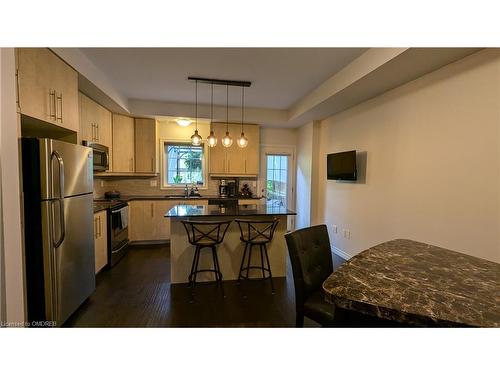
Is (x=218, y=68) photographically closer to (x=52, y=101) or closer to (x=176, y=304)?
(x=52, y=101)

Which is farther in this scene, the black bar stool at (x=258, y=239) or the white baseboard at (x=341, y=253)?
the white baseboard at (x=341, y=253)

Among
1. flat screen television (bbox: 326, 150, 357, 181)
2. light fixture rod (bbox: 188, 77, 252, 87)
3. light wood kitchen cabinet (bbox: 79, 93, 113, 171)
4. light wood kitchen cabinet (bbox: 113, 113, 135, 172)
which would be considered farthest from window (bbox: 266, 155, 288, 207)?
light wood kitchen cabinet (bbox: 79, 93, 113, 171)

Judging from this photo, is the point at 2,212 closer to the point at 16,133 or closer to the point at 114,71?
the point at 16,133

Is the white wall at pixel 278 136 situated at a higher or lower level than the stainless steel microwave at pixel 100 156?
higher

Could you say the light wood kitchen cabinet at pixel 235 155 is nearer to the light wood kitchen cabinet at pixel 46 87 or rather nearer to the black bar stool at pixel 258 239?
the black bar stool at pixel 258 239

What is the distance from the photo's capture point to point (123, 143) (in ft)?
13.6

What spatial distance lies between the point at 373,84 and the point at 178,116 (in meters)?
3.21

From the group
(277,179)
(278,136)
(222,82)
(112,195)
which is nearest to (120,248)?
(112,195)

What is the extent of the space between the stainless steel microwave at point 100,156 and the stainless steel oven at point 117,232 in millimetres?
639

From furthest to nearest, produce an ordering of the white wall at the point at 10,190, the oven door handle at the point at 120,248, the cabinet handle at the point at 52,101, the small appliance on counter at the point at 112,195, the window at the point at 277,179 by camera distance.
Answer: the window at the point at 277,179
the small appliance on counter at the point at 112,195
the oven door handle at the point at 120,248
the cabinet handle at the point at 52,101
the white wall at the point at 10,190

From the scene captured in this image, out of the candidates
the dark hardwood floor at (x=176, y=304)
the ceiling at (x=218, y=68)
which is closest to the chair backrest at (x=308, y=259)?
the dark hardwood floor at (x=176, y=304)

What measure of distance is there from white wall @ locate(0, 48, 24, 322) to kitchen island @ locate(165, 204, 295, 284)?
134 centimetres

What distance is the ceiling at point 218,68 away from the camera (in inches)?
94.9

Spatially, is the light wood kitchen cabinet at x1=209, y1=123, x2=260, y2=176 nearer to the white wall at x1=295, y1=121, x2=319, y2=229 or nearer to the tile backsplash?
the tile backsplash
